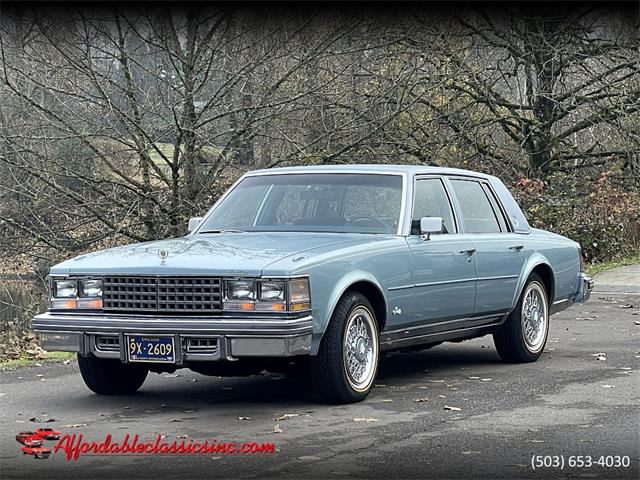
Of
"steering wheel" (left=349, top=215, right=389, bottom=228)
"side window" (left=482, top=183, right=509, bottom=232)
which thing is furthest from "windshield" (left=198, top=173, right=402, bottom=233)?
"side window" (left=482, top=183, right=509, bottom=232)

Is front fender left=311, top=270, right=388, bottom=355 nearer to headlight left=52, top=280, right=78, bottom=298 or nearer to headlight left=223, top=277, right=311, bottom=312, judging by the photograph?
headlight left=223, top=277, right=311, bottom=312

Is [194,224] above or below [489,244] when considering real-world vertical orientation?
above

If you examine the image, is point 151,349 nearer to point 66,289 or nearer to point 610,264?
point 66,289

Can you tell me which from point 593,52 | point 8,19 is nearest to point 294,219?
point 8,19

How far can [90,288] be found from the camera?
8.55 metres

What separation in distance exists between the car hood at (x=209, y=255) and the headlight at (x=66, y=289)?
0.07 meters

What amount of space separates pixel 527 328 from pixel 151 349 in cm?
401

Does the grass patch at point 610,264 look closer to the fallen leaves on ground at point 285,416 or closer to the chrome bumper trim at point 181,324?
the fallen leaves on ground at point 285,416

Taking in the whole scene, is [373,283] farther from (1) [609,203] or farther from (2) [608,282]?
(1) [609,203]

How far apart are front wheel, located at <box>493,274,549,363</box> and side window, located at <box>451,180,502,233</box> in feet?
2.06

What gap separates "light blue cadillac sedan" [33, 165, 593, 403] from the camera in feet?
26.6

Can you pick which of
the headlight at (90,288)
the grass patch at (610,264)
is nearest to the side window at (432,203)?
the headlight at (90,288)

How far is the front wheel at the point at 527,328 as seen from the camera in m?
10.7

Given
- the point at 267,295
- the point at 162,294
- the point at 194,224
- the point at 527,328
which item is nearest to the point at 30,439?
the point at 162,294
